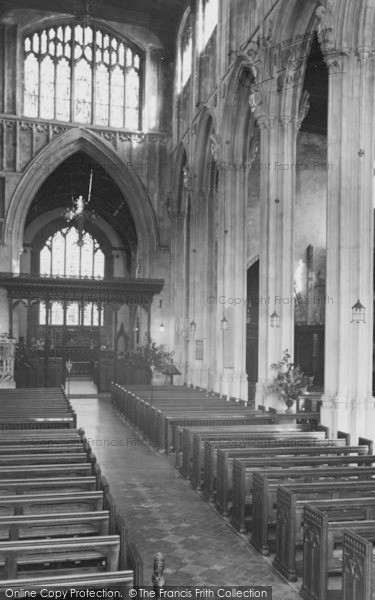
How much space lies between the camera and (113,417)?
64.2ft

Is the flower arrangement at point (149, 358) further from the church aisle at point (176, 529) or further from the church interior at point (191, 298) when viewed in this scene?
the church aisle at point (176, 529)

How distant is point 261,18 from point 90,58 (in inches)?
577

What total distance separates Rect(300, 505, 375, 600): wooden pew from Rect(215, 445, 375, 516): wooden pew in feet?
6.80

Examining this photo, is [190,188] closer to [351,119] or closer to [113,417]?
[113,417]

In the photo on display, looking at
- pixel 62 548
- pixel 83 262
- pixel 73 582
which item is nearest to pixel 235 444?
pixel 62 548

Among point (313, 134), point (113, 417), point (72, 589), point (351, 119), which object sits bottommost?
point (113, 417)

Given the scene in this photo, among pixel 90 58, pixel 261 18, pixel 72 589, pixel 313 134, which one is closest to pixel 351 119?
pixel 261 18

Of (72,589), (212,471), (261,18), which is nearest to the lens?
(72,589)

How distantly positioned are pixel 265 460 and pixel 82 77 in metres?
26.1

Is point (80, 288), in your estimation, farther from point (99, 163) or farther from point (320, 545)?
point (320, 545)

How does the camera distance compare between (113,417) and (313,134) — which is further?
(313,134)

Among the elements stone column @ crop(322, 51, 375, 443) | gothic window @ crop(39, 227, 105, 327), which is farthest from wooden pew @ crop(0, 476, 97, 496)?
gothic window @ crop(39, 227, 105, 327)

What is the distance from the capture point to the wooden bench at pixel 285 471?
→ 802 cm

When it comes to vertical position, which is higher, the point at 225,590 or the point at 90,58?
the point at 90,58
